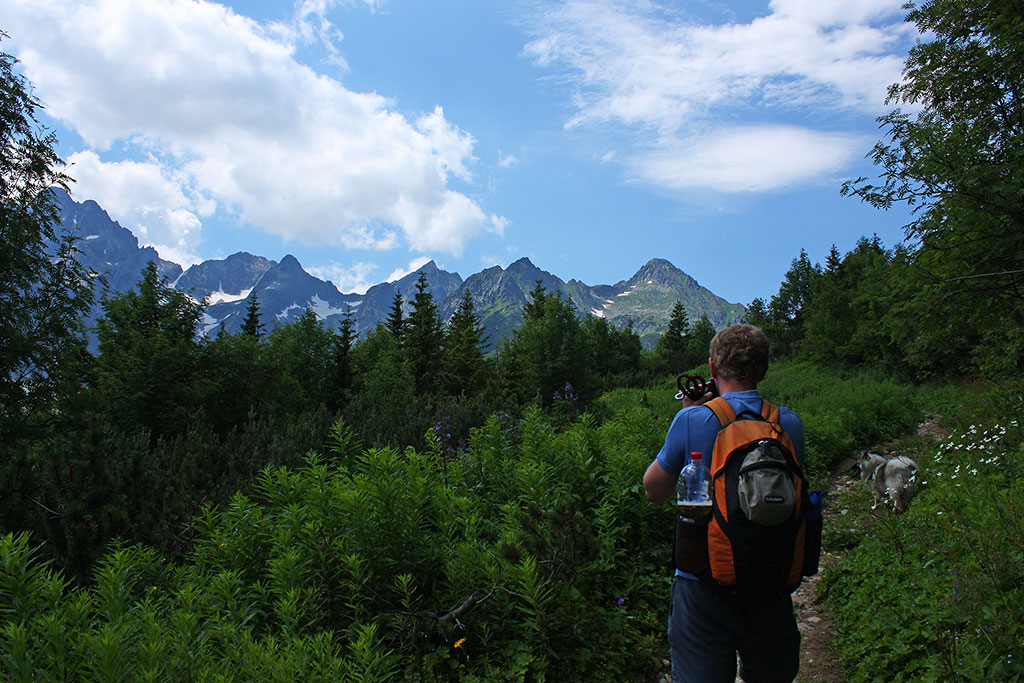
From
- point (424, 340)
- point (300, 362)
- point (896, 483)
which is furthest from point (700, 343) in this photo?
point (896, 483)

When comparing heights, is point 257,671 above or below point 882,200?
below

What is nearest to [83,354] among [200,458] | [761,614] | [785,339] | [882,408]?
[200,458]

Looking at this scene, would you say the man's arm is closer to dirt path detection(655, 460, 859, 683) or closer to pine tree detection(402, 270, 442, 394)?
dirt path detection(655, 460, 859, 683)

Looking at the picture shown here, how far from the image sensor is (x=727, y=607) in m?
2.38

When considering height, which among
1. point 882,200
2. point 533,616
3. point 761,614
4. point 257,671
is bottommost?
point 533,616

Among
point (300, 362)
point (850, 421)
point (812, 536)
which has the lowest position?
point (812, 536)

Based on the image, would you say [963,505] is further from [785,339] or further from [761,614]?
[785,339]

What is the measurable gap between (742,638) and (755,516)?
0.68 metres

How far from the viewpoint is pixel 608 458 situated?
6020 millimetres

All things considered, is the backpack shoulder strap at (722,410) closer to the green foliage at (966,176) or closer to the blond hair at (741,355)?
the blond hair at (741,355)

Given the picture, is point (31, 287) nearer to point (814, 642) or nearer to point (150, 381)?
point (150, 381)

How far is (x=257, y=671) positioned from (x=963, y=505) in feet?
21.2

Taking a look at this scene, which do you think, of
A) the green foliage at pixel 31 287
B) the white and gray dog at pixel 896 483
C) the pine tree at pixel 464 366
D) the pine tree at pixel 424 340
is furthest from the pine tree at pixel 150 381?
the white and gray dog at pixel 896 483

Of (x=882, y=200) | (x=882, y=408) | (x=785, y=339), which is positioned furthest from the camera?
(x=785, y=339)
